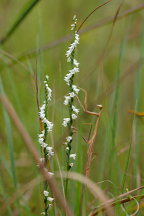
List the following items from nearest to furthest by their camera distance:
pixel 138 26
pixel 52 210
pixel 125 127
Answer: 1. pixel 52 210
2. pixel 125 127
3. pixel 138 26

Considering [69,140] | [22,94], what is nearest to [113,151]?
[69,140]

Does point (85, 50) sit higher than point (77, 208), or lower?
higher

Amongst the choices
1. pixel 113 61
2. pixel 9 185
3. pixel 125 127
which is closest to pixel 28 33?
pixel 113 61

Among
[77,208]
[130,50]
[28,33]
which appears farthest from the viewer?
[28,33]

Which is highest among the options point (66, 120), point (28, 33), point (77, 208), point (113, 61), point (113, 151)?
point (28, 33)

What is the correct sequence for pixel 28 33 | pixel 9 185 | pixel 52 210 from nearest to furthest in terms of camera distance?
1. pixel 52 210
2. pixel 9 185
3. pixel 28 33

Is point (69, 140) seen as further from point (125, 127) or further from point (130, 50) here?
point (130, 50)

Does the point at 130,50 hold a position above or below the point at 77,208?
above

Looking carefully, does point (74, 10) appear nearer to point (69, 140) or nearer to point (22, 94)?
point (22, 94)

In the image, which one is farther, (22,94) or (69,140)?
(22,94)
